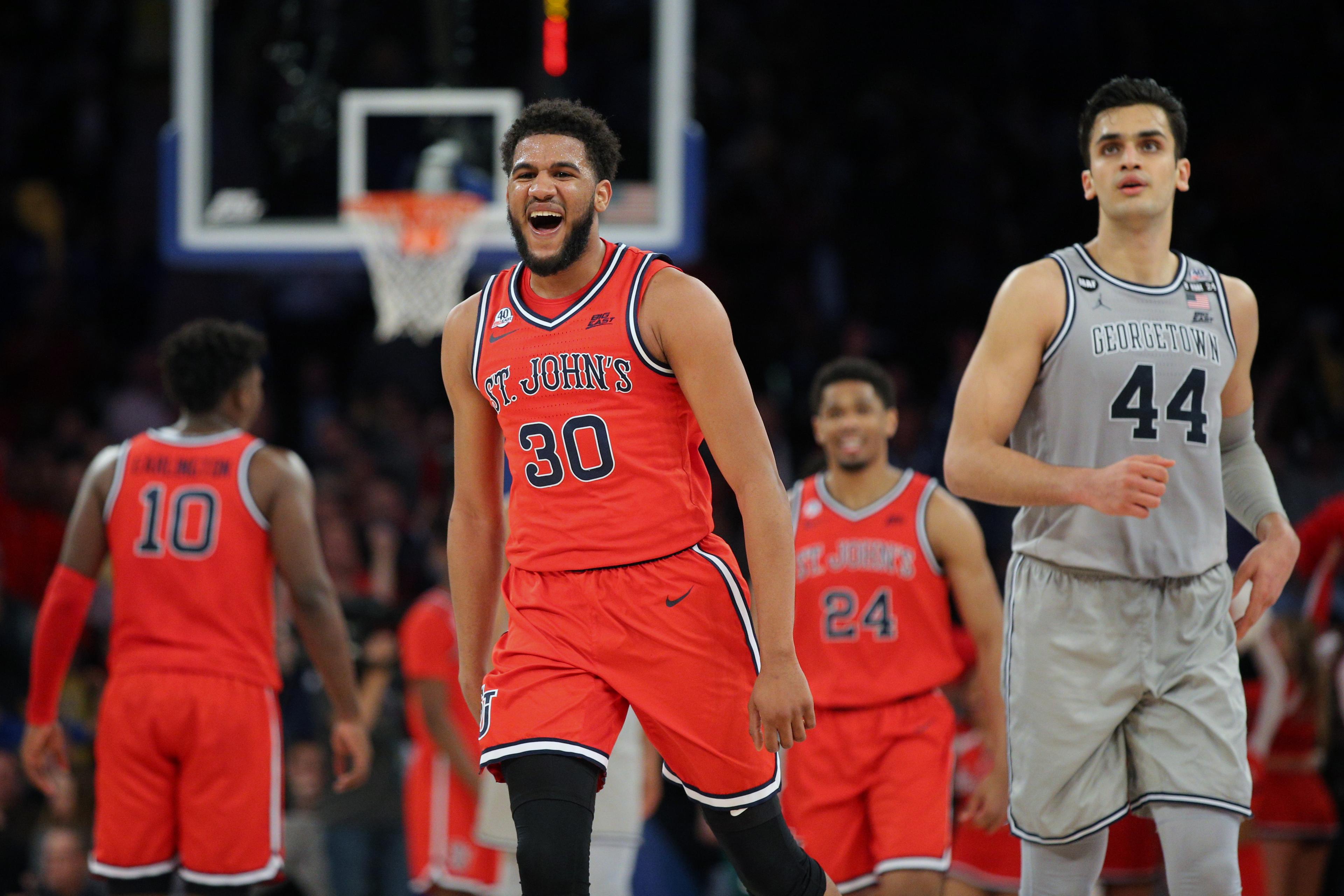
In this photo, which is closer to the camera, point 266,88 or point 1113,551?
point 1113,551

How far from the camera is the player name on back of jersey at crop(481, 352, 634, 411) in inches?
152

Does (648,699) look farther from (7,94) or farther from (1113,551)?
(7,94)

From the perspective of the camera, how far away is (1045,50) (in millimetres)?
14375

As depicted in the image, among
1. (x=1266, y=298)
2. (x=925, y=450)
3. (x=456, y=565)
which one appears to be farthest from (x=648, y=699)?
(x=1266, y=298)

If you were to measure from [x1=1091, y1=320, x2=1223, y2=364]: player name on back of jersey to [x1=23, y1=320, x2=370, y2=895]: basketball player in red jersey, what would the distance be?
281 centimetres

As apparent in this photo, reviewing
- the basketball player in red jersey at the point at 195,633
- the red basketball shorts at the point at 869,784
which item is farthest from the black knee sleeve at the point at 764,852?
the basketball player in red jersey at the point at 195,633

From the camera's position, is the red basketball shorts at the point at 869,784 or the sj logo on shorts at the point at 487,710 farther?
the red basketball shorts at the point at 869,784

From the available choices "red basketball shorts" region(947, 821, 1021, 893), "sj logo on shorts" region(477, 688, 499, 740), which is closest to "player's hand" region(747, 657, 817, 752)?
"sj logo on shorts" region(477, 688, 499, 740)

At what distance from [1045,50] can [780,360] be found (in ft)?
13.8

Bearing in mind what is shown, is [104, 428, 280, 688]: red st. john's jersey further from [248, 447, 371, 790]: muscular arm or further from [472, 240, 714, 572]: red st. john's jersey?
[472, 240, 714, 572]: red st. john's jersey

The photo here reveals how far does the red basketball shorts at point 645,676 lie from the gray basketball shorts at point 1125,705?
0.86 m

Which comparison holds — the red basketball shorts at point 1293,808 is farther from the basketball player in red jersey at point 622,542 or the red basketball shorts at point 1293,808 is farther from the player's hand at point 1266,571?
the basketball player in red jersey at point 622,542

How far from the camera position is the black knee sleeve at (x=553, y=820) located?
3605mm

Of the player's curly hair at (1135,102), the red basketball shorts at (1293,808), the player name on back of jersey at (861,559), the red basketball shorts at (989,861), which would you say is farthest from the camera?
the red basketball shorts at (1293,808)
